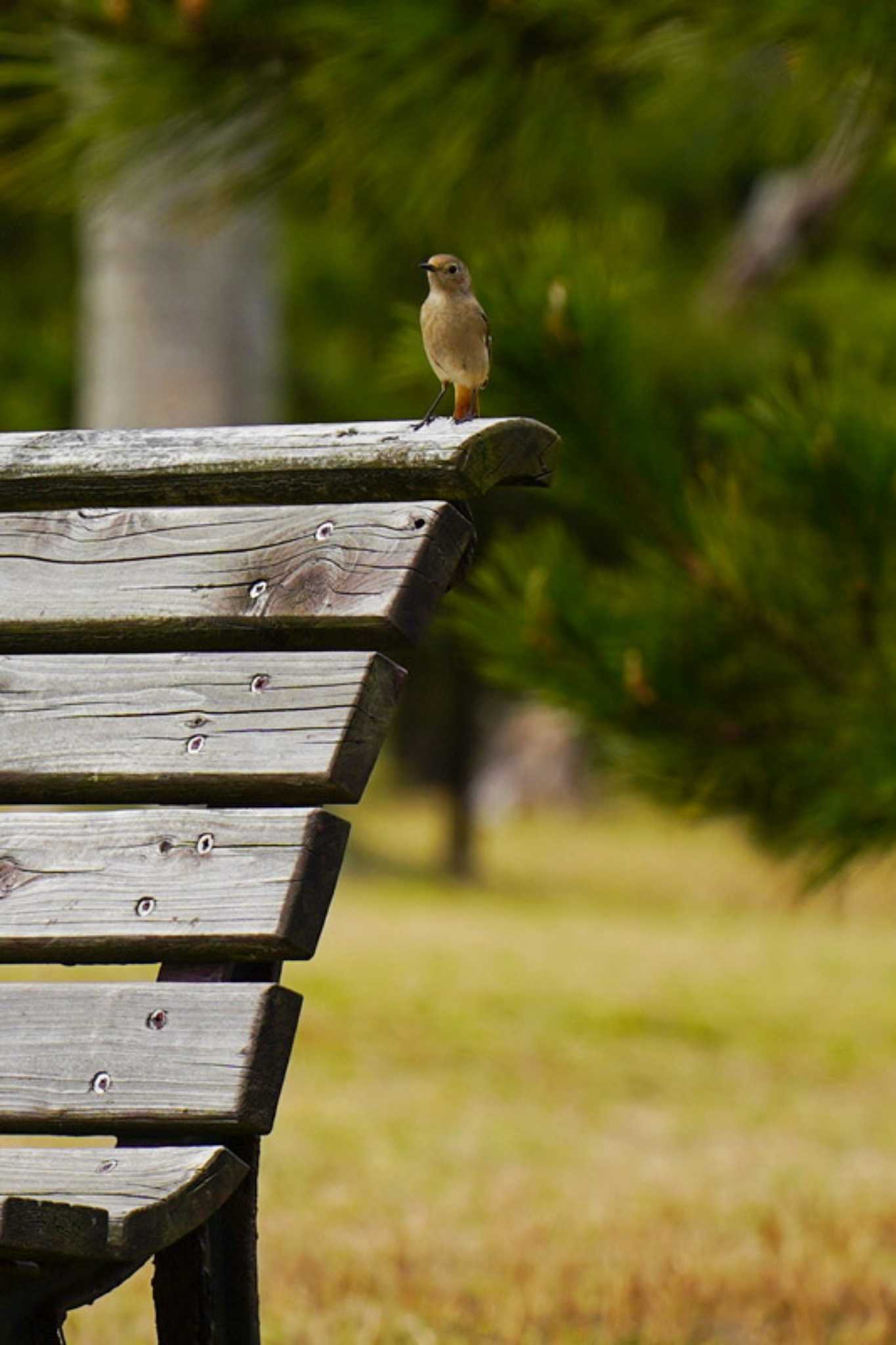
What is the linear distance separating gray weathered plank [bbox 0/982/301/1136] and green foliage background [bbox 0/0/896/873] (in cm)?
164

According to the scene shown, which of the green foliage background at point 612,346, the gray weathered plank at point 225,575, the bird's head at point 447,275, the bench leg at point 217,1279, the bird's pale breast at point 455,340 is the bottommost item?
the bench leg at point 217,1279

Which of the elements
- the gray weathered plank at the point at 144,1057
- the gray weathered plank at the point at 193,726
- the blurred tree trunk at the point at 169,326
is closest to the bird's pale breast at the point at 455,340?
the gray weathered plank at the point at 193,726

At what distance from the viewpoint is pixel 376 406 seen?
40.3 feet

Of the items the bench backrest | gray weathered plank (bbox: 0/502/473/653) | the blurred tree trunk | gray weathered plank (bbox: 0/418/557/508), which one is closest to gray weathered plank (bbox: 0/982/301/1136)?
the bench backrest

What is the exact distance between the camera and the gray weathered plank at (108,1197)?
1.56m

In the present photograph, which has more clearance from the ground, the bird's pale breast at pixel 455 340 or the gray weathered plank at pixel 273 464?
the bird's pale breast at pixel 455 340

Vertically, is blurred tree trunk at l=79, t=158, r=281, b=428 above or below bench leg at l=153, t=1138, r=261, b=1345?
above

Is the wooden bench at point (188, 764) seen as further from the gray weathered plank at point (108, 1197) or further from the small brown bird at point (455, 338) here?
the small brown bird at point (455, 338)

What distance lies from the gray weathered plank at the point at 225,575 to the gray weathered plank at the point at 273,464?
0.02m

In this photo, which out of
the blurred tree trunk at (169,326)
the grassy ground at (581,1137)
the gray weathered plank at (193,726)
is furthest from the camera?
the blurred tree trunk at (169,326)

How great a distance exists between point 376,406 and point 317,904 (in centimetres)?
1058

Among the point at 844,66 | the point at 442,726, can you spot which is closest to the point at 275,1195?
the point at 844,66

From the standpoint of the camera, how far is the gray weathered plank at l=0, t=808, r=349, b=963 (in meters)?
1.84

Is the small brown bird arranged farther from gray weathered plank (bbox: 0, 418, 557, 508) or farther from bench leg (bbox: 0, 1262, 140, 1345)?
bench leg (bbox: 0, 1262, 140, 1345)
